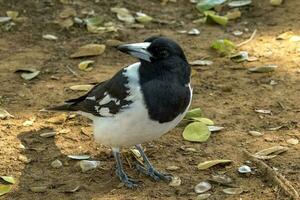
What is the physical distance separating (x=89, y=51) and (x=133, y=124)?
2555 mm

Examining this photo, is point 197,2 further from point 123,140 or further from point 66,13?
point 123,140

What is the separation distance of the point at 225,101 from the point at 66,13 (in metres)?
2.56

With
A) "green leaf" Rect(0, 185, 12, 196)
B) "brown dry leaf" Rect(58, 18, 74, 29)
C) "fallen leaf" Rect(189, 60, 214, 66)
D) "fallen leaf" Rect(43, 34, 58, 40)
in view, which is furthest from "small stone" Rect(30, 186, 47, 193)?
"brown dry leaf" Rect(58, 18, 74, 29)

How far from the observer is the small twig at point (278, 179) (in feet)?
14.1

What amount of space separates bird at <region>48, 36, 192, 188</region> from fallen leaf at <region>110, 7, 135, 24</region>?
3.06 metres

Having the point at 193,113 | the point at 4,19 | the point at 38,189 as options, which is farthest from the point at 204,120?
the point at 4,19

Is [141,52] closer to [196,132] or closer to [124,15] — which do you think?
[196,132]

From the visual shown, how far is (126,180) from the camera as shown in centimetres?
459

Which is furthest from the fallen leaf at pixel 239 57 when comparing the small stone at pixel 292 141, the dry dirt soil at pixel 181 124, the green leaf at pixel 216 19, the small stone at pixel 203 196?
the small stone at pixel 203 196

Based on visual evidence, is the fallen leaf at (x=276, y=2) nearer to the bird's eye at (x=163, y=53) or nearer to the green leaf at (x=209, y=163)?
the green leaf at (x=209, y=163)

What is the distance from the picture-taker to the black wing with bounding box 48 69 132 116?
441cm

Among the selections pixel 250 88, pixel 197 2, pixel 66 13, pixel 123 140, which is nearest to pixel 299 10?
pixel 197 2

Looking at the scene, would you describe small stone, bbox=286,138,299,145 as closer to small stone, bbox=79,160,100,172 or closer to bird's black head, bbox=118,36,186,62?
bird's black head, bbox=118,36,186,62

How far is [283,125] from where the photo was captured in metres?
5.31
